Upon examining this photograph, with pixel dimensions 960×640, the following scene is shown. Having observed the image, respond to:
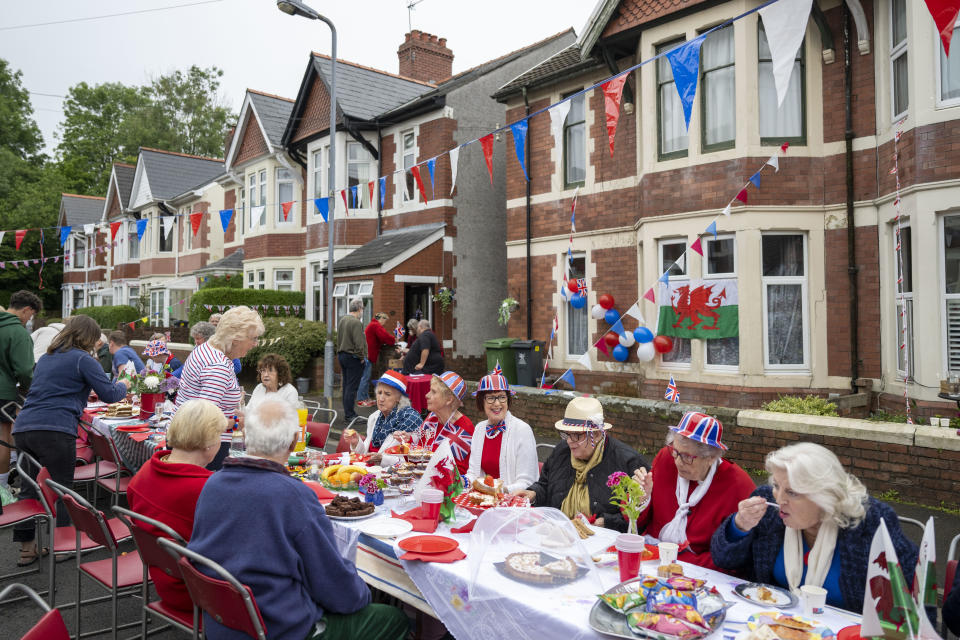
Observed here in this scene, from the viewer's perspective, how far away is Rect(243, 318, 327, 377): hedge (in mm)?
16297

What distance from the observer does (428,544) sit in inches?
125

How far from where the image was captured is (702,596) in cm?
253

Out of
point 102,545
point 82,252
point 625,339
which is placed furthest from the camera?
point 82,252

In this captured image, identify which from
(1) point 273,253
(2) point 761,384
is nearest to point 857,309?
(2) point 761,384

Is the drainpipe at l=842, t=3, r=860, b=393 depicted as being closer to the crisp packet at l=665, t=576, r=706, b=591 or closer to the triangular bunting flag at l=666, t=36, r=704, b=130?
the triangular bunting flag at l=666, t=36, r=704, b=130

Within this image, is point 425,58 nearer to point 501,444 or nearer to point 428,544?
point 501,444

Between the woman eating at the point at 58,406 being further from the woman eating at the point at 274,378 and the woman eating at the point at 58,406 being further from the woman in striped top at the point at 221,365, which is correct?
the woman eating at the point at 274,378

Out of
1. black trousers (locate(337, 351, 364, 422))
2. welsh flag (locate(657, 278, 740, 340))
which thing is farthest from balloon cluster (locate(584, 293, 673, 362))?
black trousers (locate(337, 351, 364, 422))

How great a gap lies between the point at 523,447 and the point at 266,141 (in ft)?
64.7

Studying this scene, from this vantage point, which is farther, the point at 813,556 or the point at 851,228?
the point at 851,228

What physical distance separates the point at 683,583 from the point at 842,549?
0.76 metres

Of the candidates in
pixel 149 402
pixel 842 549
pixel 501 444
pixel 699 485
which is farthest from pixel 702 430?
pixel 149 402

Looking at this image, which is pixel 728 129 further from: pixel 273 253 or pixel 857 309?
pixel 273 253

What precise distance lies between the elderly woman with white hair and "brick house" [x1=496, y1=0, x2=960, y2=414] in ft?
22.8
